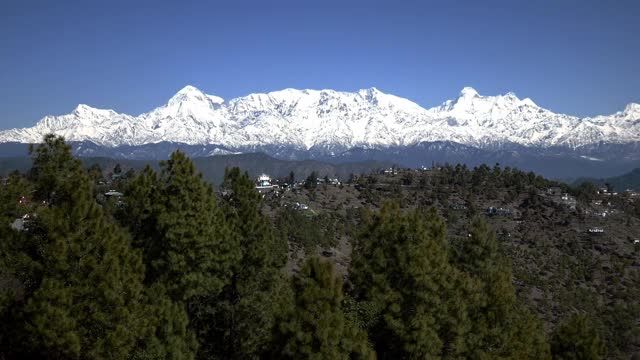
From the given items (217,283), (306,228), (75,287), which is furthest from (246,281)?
(306,228)

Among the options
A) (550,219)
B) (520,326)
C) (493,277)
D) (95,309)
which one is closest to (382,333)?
(493,277)

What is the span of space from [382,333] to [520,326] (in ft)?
37.1

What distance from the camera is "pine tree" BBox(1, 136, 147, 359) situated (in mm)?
23078

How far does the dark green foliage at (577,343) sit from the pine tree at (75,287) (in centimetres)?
3136

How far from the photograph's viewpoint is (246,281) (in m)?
36.8

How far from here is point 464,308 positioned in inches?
1203

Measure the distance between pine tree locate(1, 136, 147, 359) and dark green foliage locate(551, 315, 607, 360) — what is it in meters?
31.4

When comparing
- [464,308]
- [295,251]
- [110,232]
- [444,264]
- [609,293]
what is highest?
[110,232]

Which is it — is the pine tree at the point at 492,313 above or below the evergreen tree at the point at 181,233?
below

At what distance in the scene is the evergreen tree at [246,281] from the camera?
3656 cm

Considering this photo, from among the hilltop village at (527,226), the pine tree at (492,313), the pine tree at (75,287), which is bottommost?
the hilltop village at (527,226)

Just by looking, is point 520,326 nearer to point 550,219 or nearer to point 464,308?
point 464,308

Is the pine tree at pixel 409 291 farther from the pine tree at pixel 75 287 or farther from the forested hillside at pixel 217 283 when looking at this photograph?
the pine tree at pixel 75 287

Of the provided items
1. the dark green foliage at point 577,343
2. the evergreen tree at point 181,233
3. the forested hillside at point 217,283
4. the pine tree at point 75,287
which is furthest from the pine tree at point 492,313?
the pine tree at point 75,287
